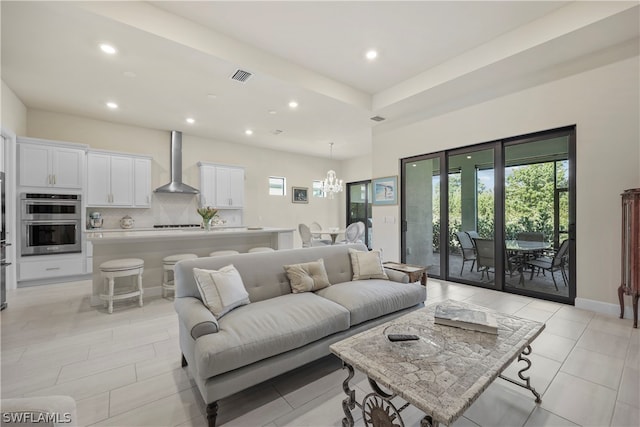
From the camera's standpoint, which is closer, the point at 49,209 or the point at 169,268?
the point at 169,268

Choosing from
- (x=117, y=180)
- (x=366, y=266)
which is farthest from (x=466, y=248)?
(x=117, y=180)

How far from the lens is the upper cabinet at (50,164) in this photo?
14.6 ft

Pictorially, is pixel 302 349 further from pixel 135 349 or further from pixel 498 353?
pixel 135 349

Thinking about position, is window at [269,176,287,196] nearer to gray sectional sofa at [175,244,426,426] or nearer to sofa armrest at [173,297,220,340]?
gray sectional sofa at [175,244,426,426]

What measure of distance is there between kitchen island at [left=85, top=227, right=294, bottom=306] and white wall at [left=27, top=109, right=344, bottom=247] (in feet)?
8.25

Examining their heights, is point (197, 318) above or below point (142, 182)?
below

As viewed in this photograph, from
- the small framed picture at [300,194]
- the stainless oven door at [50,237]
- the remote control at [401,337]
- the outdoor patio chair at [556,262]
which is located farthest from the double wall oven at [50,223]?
the outdoor patio chair at [556,262]

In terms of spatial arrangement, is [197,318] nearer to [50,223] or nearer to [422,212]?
[422,212]

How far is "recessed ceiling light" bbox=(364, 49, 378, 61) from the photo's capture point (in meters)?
3.60

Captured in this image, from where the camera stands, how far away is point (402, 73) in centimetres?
418

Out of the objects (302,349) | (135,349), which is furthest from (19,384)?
(302,349)

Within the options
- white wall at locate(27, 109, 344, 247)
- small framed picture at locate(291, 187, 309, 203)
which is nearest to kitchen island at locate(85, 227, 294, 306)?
white wall at locate(27, 109, 344, 247)

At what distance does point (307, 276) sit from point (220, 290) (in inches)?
34.1

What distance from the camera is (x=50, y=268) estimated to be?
4629 mm
